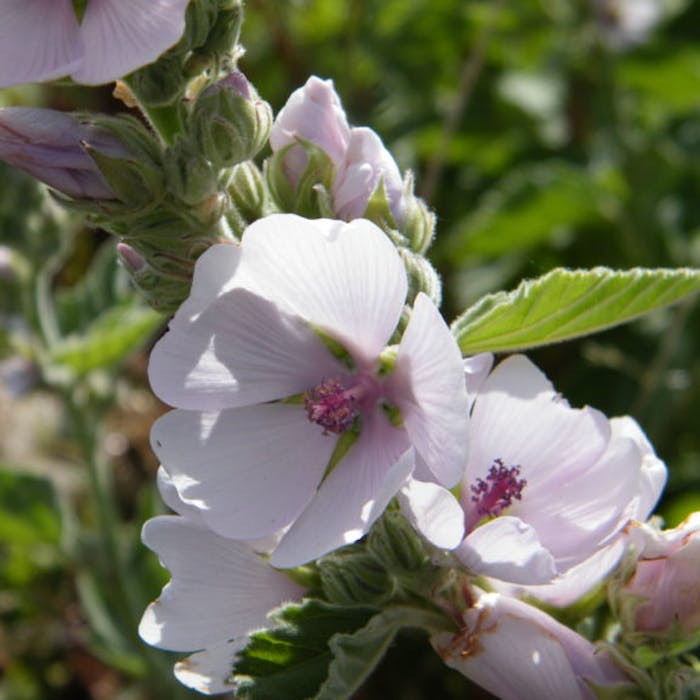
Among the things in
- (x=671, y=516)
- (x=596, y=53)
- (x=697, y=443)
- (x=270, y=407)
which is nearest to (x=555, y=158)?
(x=596, y=53)

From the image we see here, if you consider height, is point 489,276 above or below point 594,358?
below

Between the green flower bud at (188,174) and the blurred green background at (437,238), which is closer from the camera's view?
the green flower bud at (188,174)

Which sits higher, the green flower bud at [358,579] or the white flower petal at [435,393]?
the white flower petal at [435,393]

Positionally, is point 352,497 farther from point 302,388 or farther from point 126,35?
point 126,35

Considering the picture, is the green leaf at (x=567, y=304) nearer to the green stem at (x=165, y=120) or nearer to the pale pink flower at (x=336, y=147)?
the pale pink flower at (x=336, y=147)

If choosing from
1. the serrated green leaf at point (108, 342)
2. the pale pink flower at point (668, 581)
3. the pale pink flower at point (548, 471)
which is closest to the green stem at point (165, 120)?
the pale pink flower at point (548, 471)

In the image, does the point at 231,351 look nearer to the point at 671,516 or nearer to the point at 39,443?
the point at 671,516

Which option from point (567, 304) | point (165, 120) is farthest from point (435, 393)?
point (165, 120)
